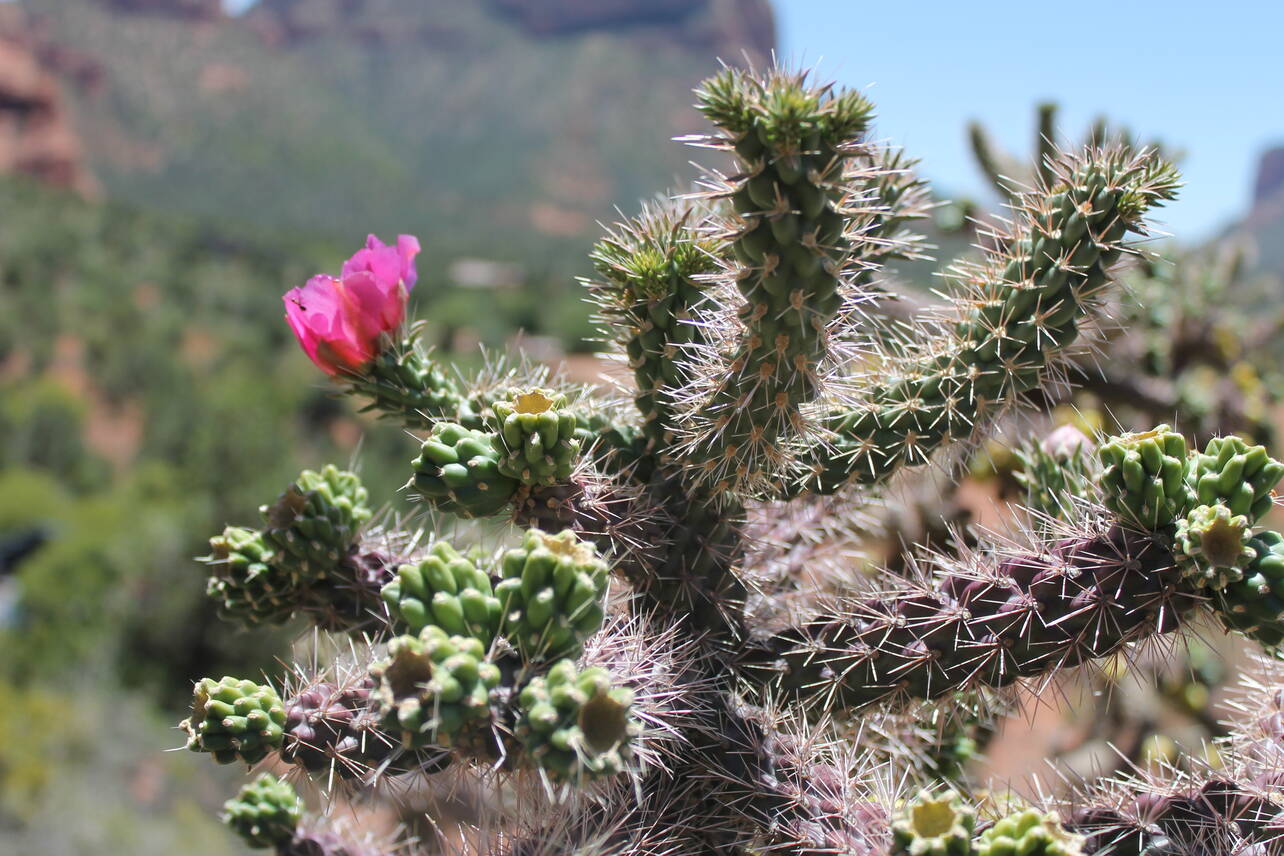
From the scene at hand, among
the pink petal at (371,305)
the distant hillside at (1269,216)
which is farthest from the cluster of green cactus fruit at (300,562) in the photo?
the distant hillside at (1269,216)

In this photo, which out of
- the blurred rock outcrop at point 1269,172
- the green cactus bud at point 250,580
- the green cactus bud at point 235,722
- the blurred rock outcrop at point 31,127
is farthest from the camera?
the blurred rock outcrop at point 1269,172

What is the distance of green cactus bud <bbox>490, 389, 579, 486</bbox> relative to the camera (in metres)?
1.34

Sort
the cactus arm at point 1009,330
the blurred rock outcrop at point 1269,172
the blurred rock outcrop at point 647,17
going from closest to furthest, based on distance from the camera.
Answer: the cactus arm at point 1009,330 → the blurred rock outcrop at point 1269,172 → the blurred rock outcrop at point 647,17

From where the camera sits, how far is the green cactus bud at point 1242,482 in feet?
4.26

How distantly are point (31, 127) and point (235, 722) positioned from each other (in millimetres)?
57322

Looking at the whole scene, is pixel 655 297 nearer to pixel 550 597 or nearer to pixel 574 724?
pixel 550 597

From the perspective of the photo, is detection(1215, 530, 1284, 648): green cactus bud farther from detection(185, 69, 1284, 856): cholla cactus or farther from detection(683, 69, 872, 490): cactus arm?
detection(683, 69, 872, 490): cactus arm

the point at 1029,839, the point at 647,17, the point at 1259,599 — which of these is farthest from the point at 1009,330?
the point at 647,17

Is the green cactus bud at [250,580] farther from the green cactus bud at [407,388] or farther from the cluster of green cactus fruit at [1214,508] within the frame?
the cluster of green cactus fruit at [1214,508]

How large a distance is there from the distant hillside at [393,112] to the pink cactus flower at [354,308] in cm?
4164

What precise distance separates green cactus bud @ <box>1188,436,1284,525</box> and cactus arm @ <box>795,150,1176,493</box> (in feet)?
1.07

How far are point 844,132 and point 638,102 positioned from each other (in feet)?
320

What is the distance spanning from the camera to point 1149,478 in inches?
51.8

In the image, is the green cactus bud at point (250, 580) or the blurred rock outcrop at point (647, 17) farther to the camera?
the blurred rock outcrop at point (647, 17)
